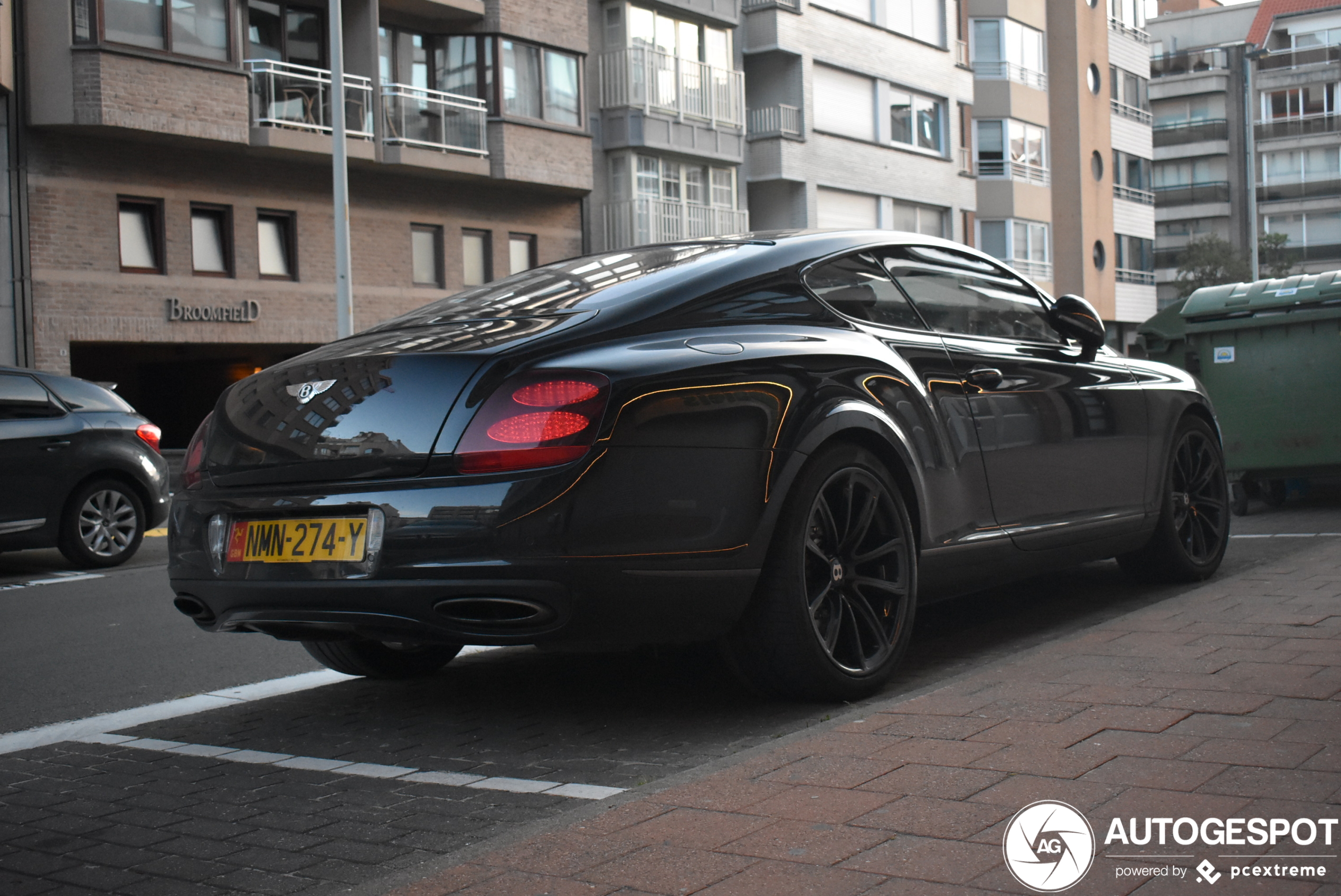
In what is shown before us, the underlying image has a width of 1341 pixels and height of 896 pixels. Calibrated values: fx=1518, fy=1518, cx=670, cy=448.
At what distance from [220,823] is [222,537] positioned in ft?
3.55

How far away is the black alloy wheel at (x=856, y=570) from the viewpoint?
4637mm

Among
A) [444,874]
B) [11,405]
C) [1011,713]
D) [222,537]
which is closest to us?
[444,874]

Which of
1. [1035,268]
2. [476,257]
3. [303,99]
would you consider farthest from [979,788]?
[1035,268]

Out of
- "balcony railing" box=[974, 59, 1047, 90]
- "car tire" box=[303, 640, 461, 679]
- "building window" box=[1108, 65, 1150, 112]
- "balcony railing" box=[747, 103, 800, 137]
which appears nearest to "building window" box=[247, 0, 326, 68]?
"balcony railing" box=[747, 103, 800, 137]

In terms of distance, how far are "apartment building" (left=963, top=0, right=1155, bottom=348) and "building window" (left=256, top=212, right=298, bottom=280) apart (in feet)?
83.1

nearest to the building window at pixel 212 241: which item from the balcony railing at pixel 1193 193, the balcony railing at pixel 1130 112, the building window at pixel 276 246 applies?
the building window at pixel 276 246

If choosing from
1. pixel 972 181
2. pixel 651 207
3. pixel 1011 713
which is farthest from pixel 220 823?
pixel 972 181

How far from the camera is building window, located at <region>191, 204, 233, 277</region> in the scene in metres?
25.2

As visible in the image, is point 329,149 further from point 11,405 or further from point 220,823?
point 220,823

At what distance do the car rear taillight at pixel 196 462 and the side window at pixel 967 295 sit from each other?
246 centimetres

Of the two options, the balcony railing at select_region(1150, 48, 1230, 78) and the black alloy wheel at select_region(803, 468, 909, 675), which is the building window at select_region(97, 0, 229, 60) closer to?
the black alloy wheel at select_region(803, 468, 909, 675)

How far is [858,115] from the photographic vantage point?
41125 mm

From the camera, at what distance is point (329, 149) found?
26.0 meters

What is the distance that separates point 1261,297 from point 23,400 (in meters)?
9.39
